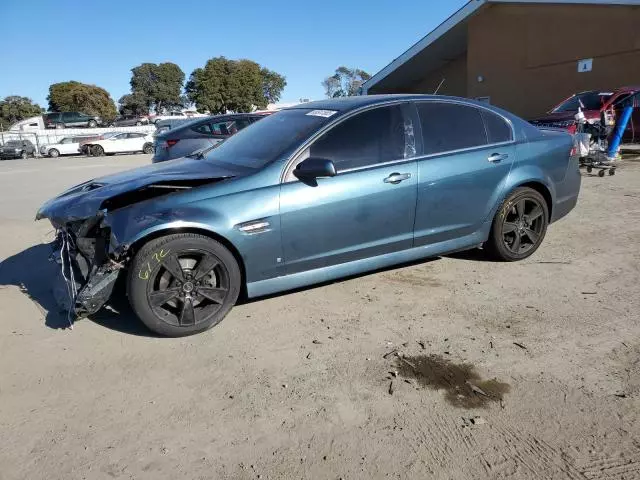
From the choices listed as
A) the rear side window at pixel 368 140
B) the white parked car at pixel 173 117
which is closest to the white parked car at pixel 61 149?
the white parked car at pixel 173 117

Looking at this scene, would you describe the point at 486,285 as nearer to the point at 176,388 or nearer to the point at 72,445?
the point at 176,388

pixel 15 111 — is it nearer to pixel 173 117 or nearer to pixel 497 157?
pixel 173 117

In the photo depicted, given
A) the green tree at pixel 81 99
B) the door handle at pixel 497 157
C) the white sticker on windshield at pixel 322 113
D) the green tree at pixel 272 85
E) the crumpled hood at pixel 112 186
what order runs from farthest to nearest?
the green tree at pixel 272 85 < the green tree at pixel 81 99 < the door handle at pixel 497 157 < the white sticker on windshield at pixel 322 113 < the crumpled hood at pixel 112 186

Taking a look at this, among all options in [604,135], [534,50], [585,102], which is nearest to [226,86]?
[534,50]

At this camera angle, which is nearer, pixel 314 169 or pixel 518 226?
pixel 314 169

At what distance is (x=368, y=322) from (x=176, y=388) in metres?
1.46

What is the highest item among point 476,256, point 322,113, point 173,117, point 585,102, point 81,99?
point 81,99

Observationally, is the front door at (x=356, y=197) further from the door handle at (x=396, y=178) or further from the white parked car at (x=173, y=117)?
the white parked car at (x=173, y=117)

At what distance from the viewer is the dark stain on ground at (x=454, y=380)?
273 cm

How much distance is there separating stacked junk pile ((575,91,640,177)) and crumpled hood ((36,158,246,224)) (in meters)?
8.49

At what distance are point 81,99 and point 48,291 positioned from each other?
81.6 meters

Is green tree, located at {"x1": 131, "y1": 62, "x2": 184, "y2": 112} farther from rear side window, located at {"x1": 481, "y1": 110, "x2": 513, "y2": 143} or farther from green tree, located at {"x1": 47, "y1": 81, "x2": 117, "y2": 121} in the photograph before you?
rear side window, located at {"x1": 481, "y1": 110, "x2": 513, "y2": 143}

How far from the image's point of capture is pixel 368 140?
4000mm

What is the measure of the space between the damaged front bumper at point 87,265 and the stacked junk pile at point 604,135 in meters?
9.36
